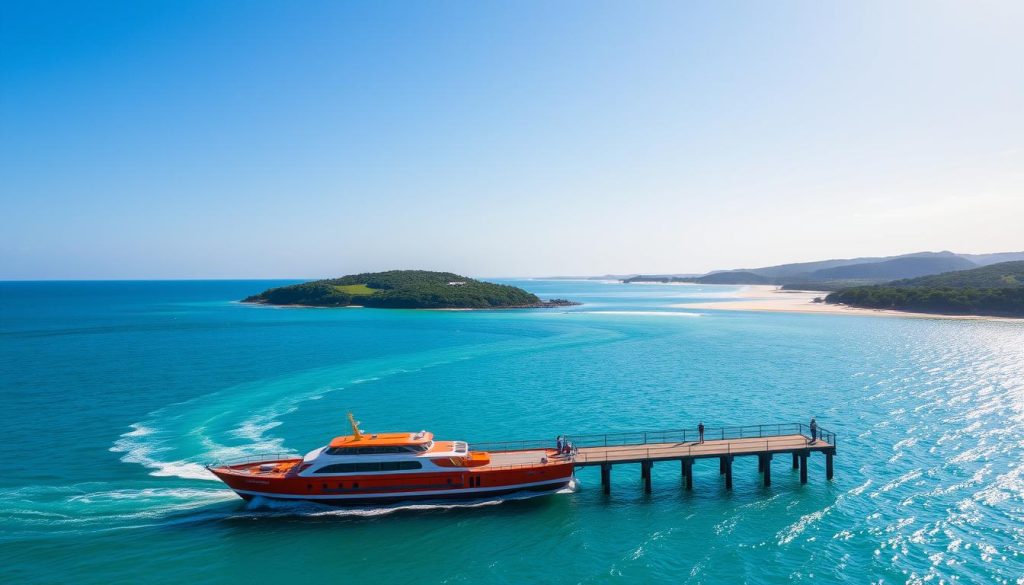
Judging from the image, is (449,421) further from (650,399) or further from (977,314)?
(977,314)

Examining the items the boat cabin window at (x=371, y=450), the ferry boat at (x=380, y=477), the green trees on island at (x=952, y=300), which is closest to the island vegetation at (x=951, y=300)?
the green trees on island at (x=952, y=300)

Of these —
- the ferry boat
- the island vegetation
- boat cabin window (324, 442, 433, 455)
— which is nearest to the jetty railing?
the ferry boat

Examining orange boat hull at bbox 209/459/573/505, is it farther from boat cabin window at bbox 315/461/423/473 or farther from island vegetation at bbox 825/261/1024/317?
island vegetation at bbox 825/261/1024/317

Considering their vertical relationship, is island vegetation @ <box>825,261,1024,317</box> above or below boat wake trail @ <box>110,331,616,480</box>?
above

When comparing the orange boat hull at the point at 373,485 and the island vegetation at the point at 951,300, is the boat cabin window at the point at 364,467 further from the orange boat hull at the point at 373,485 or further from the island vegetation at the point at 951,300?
the island vegetation at the point at 951,300

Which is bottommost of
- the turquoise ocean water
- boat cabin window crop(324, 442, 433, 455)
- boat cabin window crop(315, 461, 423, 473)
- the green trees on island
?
the turquoise ocean water

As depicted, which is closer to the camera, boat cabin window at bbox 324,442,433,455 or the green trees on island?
boat cabin window at bbox 324,442,433,455

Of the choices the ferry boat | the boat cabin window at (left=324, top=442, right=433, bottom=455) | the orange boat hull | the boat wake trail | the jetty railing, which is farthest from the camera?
the boat wake trail
